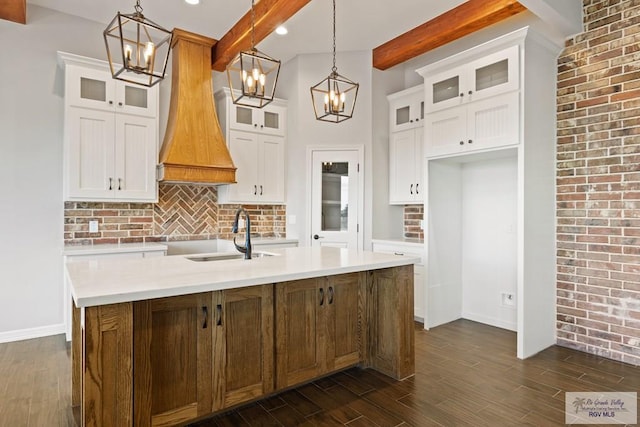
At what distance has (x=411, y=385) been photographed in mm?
2732

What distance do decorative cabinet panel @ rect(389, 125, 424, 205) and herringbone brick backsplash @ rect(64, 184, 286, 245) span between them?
1613 millimetres

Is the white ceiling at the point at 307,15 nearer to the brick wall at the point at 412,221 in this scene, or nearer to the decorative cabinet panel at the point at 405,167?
the decorative cabinet panel at the point at 405,167

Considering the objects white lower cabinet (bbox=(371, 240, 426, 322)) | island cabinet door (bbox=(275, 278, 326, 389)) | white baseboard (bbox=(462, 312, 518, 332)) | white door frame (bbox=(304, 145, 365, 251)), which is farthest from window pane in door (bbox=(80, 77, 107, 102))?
white baseboard (bbox=(462, 312, 518, 332))

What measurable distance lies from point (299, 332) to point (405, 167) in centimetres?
282

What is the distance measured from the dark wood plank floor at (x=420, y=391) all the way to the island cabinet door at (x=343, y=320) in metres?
0.17

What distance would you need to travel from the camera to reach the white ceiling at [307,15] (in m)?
3.76

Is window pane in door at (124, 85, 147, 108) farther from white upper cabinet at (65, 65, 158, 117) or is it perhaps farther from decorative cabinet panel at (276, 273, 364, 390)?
decorative cabinet panel at (276, 273, 364, 390)

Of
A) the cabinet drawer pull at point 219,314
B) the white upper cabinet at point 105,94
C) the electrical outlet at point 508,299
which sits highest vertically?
the white upper cabinet at point 105,94

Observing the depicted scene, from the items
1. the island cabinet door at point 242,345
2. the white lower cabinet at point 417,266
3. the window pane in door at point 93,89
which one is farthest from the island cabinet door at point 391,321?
the window pane in door at point 93,89

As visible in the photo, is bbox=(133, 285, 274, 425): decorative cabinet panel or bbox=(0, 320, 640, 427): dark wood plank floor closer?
bbox=(133, 285, 274, 425): decorative cabinet panel

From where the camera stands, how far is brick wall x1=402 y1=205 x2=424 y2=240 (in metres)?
4.81

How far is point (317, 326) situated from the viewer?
8.64 ft

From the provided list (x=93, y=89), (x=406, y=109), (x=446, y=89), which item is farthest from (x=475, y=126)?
(x=93, y=89)

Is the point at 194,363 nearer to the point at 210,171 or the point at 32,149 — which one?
the point at 210,171
